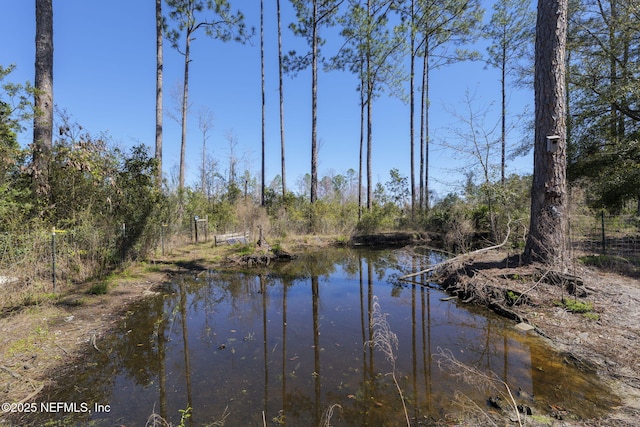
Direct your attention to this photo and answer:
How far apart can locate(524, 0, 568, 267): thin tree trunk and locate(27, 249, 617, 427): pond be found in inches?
84.0

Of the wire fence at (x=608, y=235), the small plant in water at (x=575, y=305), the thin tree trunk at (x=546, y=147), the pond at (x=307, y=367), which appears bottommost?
the pond at (x=307, y=367)

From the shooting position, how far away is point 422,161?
1888 cm

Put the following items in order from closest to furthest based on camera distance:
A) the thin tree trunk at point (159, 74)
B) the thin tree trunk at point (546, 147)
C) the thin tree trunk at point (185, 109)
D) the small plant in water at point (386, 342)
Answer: the small plant in water at point (386, 342)
the thin tree trunk at point (546, 147)
the thin tree trunk at point (159, 74)
the thin tree trunk at point (185, 109)

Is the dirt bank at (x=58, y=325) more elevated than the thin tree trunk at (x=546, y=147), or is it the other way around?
the thin tree trunk at (x=546, y=147)

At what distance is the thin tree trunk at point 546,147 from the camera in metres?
5.59

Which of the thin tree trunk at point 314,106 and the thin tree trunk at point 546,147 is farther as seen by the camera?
the thin tree trunk at point 314,106

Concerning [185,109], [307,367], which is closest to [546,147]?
[307,367]

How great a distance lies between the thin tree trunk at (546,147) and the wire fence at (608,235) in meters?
2.96

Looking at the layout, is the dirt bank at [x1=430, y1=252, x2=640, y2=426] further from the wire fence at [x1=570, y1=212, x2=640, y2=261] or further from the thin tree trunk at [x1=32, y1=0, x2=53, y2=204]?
the thin tree trunk at [x1=32, y1=0, x2=53, y2=204]

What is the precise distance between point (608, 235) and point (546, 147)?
5169mm

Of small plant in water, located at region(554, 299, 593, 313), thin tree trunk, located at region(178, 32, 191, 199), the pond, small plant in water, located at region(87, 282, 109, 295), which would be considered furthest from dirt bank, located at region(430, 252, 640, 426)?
thin tree trunk, located at region(178, 32, 191, 199)

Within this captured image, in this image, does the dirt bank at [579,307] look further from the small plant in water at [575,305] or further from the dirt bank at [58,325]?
the dirt bank at [58,325]

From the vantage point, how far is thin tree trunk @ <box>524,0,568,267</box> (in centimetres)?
559

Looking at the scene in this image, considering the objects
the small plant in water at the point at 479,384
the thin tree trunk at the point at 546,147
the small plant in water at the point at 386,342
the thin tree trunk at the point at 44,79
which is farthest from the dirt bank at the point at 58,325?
the thin tree trunk at the point at 546,147
